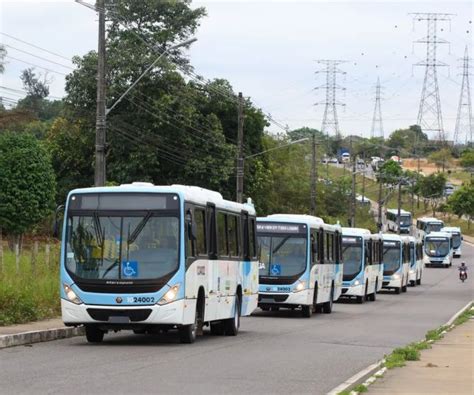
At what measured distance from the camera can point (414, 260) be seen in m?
72.0

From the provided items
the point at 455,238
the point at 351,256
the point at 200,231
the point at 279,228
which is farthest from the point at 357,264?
the point at 455,238

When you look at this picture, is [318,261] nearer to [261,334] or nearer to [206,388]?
[261,334]

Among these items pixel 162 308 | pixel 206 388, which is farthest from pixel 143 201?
pixel 206 388

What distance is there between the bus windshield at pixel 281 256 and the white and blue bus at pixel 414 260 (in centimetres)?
3230

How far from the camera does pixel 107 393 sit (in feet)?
43.9

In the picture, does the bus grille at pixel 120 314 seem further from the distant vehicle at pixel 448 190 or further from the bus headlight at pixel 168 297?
the distant vehicle at pixel 448 190

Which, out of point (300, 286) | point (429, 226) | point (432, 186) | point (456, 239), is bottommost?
point (300, 286)

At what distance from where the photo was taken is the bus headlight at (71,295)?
69.4 ft

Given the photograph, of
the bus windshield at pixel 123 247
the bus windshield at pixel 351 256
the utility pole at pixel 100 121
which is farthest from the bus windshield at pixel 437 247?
the bus windshield at pixel 123 247

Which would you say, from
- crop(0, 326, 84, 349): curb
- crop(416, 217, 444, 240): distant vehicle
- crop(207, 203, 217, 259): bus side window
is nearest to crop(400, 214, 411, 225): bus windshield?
crop(416, 217, 444, 240): distant vehicle

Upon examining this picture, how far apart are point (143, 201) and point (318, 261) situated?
15582mm

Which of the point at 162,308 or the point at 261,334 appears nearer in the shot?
the point at 162,308

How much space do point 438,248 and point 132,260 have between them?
81114mm

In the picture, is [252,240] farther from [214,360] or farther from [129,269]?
[214,360]
